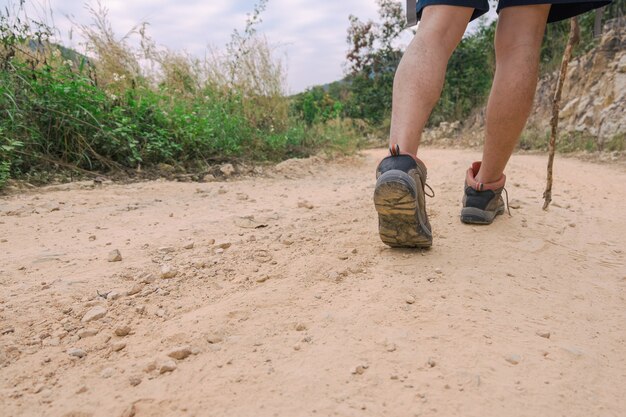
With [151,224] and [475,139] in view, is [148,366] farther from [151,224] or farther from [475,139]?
[475,139]

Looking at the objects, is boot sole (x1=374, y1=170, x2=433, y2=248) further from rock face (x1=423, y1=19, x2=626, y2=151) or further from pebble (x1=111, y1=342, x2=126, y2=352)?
rock face (x1=423, y1=19, x2=626, y2=151)

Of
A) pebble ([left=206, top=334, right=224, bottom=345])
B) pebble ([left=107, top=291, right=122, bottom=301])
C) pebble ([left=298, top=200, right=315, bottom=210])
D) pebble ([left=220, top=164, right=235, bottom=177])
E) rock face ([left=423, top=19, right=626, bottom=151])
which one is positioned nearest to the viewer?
pebble ([left=206, top=334, right=224, bottom=345])

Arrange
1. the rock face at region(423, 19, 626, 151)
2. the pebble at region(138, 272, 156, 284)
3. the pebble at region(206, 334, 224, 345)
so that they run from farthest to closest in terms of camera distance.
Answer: the rock face at region(423, 19, 626, 151)
the pebble at region(138, 272, 156, 284)
the pebble at region(206, 334, 224, 345)

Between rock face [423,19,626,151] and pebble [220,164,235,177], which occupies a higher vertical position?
rock face [423,19,626,151]

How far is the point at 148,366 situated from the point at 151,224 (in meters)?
1.17

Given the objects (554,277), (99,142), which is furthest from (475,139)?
(554,277)

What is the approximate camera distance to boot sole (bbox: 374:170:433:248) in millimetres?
1250

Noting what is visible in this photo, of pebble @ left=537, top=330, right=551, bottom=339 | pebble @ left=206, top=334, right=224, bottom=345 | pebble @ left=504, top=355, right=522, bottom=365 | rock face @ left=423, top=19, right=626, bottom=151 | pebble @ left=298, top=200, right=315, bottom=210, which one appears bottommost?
pebble @ left=537, top=330, right=551, bottom=339

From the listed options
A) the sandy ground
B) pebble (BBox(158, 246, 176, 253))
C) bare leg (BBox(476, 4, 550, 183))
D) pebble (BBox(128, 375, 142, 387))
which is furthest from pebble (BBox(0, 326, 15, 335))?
bare leg (BBox(476, 4, 550, 183))

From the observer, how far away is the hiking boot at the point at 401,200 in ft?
4.11

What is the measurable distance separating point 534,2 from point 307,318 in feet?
4.14

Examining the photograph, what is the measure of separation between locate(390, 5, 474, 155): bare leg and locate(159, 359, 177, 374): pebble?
0.87 m

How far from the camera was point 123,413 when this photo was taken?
0.76 metres

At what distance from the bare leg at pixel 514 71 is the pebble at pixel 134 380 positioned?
56.7 inches
